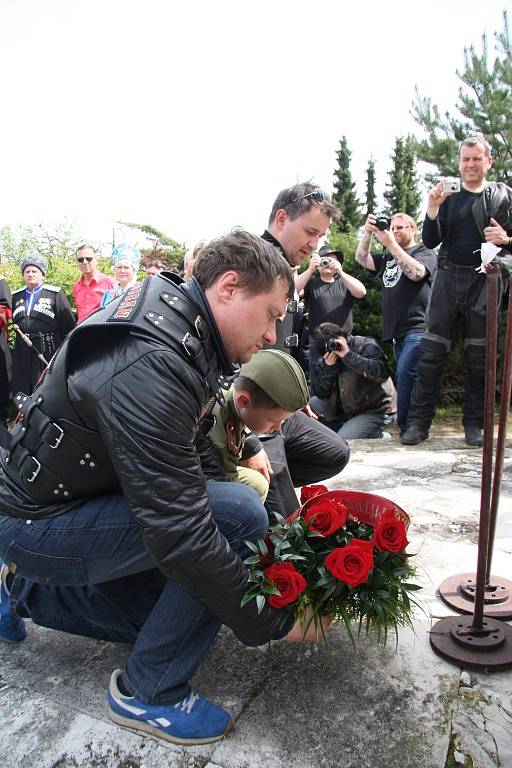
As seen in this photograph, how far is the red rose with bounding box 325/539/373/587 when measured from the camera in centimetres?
169

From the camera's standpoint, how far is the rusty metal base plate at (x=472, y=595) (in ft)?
7.27

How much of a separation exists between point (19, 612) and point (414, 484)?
8.47 feet

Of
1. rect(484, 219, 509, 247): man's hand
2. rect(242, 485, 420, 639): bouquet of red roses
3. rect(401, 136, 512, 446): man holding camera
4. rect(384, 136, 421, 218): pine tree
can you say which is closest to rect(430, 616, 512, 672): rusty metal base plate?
rect(242, 485, 420, 639): bouquet of red roses

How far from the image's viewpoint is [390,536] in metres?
1.80

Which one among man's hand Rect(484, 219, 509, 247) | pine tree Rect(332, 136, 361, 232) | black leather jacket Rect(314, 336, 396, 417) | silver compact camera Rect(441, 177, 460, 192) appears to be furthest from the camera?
pine tree Rect(332, 136, 361, 232)

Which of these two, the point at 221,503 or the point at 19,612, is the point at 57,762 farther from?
the point at 221,503

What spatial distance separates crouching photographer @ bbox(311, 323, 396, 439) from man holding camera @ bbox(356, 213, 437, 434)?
19 cm

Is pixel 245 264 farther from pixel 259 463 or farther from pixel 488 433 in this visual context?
pixel 259 463

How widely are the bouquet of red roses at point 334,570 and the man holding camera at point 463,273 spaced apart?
11.3ft

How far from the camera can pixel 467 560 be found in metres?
2.67

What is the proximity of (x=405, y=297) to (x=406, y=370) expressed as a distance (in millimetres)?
670

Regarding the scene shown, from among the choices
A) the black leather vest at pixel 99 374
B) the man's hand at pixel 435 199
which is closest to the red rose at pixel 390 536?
the black leather vest at pixel 99 374

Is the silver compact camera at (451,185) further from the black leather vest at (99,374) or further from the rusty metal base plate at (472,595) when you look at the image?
the black leather vest at (99,374)

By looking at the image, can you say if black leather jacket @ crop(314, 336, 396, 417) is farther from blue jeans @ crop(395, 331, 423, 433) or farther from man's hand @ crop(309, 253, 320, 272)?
man's hand @ crop(309, 253, 320, 272)
